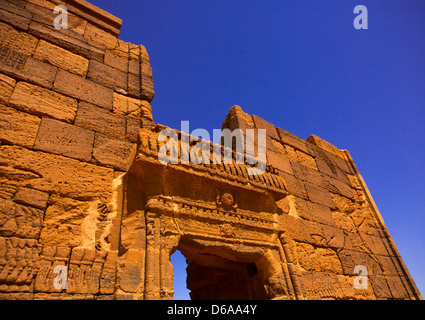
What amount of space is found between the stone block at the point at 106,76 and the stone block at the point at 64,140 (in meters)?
0.95

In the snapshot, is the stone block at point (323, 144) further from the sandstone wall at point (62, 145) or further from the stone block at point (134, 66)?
the stone block at point (134, 66)

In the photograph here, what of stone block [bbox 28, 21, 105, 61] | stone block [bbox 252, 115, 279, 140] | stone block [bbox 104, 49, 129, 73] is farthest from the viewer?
stone block [bbox 252, 115, 279, 140]

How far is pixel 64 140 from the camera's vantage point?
2.83 metres

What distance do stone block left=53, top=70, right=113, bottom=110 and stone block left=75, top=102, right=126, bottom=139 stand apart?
0.37 ft

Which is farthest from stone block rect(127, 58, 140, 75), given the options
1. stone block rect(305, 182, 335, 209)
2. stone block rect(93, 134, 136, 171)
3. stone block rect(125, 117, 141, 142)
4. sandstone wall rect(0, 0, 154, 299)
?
stone block rect(305, 182, 335, 209)

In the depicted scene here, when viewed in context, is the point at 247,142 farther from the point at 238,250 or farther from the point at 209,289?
the point at 209,289

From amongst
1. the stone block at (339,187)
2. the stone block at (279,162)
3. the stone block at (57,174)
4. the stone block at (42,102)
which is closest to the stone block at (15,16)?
the stone block at (42,102)

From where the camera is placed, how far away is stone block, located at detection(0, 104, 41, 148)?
8.33 ft

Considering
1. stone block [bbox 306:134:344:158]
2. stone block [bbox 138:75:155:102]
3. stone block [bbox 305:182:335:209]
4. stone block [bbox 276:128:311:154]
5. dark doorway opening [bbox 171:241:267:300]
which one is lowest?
dark doorway opening [bbox 171:241:267:300]

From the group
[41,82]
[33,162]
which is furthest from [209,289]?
[41,82]

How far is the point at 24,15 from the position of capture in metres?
3.52

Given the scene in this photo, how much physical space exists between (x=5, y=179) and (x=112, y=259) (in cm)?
115

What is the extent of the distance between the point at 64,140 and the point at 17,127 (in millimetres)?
416

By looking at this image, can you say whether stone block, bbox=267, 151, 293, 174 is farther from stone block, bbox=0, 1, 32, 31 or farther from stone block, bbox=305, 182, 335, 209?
stone block, bbox=0, 1, 32, 31
